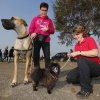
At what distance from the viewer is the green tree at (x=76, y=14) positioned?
3444cm

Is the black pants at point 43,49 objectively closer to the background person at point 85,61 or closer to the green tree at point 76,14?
the background person at point 85,61

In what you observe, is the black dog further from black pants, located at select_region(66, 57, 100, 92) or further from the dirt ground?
black pants, located at select_region(66, 57, 100, 92)

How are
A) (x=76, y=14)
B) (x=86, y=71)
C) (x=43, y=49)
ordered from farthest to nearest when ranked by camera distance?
(x=76, y=14) < (x=43, y=49) < (x=86, y=71)

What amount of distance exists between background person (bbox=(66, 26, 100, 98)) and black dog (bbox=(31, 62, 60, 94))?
0.56m

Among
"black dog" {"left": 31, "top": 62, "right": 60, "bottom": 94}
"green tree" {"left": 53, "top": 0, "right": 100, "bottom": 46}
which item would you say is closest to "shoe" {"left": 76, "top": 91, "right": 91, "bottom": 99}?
"black dog" {"left": 31, "top": 62, "right": 60, "bottom": 94}

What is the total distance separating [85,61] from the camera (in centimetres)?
634

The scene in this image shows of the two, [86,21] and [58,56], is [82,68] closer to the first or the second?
[86,21]

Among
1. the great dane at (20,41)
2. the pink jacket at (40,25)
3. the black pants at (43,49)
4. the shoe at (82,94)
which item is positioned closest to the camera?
the shoe at (82,94)

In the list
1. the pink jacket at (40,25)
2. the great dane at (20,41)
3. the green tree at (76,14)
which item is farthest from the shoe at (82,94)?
the green tree at (76,14)

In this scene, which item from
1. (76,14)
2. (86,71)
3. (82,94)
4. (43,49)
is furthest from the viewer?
(76,14)

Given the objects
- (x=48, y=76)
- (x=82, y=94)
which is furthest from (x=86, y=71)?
(x=48, y=76)

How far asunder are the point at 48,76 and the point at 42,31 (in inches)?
61.4

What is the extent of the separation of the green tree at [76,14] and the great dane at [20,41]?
2680 cm

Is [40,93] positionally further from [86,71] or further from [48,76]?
[86,71]
